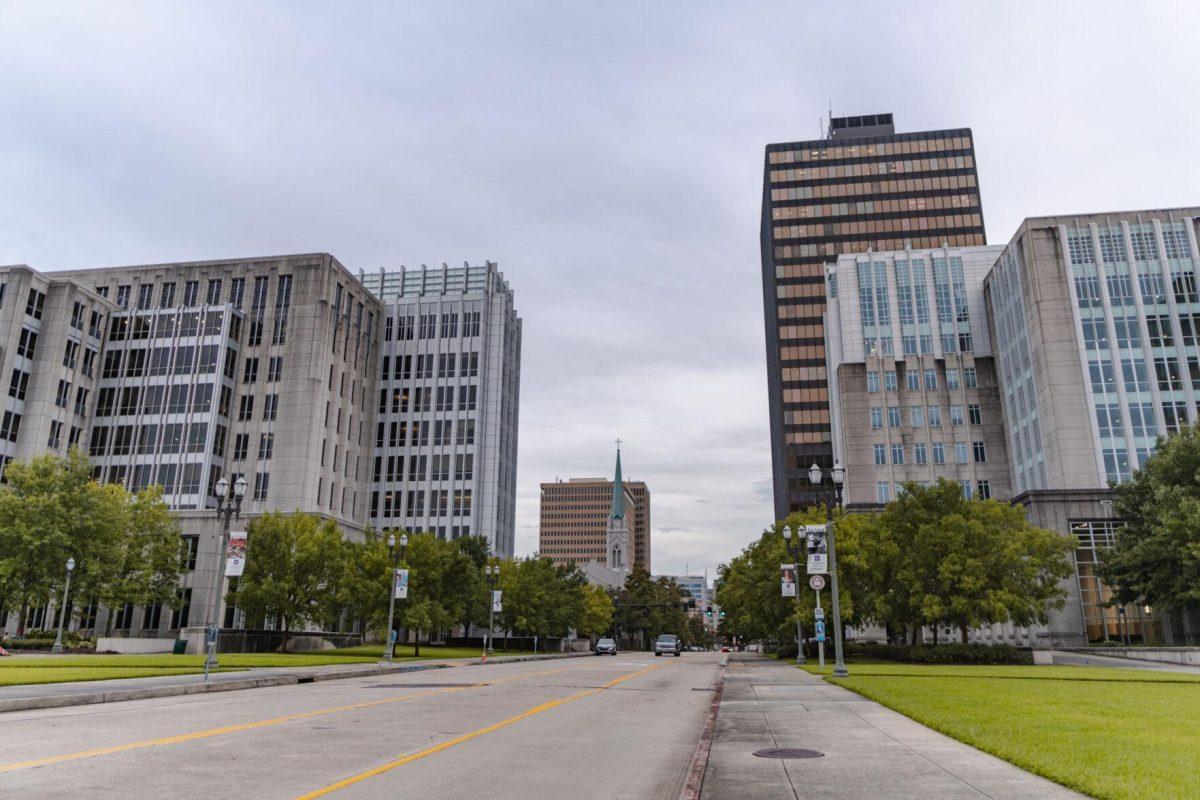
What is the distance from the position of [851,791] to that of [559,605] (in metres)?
66.5

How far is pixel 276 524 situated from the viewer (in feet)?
167

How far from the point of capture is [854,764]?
380 inches

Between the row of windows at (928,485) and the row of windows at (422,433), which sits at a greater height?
the row of windows at (422,433)

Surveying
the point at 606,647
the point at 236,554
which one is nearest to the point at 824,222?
the point at 606,647

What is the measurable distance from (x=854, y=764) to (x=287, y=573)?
46.9m

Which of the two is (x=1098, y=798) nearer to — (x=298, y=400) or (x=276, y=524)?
(x=276, y=524)

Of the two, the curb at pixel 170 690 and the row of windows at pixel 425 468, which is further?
the row of windows at pixel 425 468

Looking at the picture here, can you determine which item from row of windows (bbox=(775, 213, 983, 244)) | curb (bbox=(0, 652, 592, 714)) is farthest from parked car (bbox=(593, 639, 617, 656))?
row of windows (bbox=(775, 213, 983, 244))

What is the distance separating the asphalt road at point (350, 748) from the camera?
845cm

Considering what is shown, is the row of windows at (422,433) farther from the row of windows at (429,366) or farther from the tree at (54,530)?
the tree at (54,530)

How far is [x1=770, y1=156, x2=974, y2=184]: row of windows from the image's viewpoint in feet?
398

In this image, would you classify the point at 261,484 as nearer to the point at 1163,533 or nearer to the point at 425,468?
the point at 425,468

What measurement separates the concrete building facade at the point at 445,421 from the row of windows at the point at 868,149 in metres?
54.8

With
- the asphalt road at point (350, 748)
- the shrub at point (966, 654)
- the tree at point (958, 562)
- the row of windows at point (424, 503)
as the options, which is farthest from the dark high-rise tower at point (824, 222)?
the asphalt road at point (350, 748)
